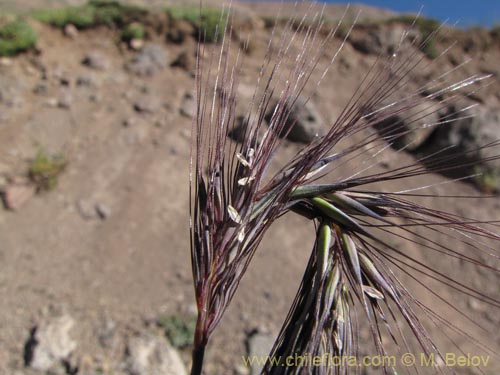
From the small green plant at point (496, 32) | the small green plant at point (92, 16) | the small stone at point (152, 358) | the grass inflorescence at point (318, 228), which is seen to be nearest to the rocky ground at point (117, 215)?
the small stone at point (152, 358)

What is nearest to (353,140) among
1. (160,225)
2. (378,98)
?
(160,225)

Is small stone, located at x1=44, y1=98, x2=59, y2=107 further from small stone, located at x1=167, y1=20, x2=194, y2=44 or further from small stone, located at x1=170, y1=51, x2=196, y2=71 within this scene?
small stone, located at x1=167, y1=20, x2=194, y2=44

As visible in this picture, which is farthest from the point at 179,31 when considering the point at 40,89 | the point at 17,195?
the point at 17,195

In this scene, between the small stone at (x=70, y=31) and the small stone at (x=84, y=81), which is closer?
the small stone at (x=84, y=81)

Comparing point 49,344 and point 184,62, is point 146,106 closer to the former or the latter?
point 184,62

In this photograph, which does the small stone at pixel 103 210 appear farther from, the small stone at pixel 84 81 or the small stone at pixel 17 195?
the small stone at pixel 84 81

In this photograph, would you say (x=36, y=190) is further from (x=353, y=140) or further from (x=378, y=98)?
(x=378, y=98)
